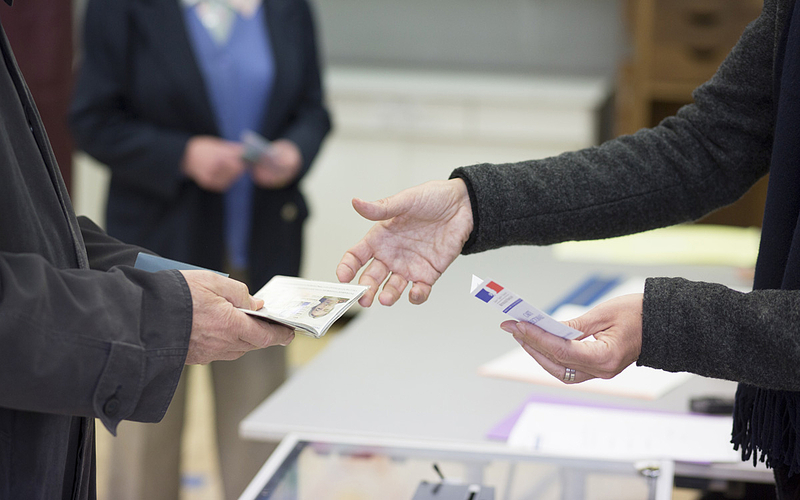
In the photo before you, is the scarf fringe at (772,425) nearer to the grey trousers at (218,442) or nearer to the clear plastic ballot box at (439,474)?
the clear plastic ballot box at (439,474)

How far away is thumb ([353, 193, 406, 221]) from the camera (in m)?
1.08

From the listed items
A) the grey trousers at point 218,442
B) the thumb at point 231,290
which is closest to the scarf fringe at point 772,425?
the thumb at point 231,290

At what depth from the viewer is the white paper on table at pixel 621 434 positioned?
1.20m

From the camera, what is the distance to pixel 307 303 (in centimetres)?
109

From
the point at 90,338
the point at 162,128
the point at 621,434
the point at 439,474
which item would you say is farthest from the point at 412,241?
the point at 162,128

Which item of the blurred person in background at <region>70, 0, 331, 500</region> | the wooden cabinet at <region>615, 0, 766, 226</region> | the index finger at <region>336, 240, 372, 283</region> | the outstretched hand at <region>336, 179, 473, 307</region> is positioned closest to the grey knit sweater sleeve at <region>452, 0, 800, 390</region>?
the outstretched hand at <region>336, 179, 473, 307</region>

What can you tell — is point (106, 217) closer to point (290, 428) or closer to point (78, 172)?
point (290, 428)

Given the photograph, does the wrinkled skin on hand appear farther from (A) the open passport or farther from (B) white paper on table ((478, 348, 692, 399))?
(B) white paper on table ((478, 348, 692, 399))

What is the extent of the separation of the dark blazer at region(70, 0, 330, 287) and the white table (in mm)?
444

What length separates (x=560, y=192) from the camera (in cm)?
113

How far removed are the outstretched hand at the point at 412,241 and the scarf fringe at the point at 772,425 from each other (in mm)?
414

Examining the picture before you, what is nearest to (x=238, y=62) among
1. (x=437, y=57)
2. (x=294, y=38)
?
(x=294, y=38)

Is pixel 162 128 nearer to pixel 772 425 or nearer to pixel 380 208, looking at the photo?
pixel 380 208

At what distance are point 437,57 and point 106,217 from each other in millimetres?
2741
